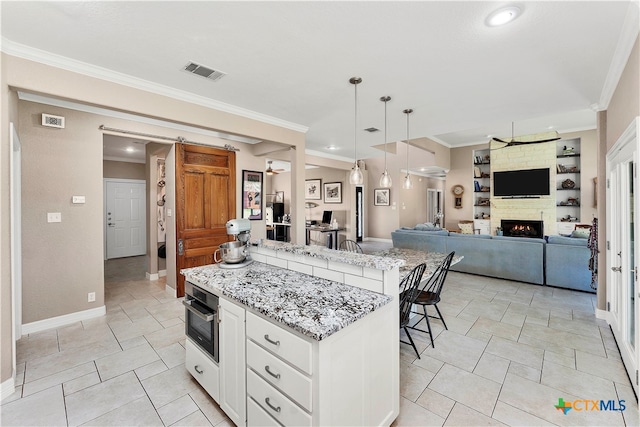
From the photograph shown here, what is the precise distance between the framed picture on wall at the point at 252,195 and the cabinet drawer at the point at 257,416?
3648 mm

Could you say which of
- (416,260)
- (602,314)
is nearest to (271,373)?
(416,260)

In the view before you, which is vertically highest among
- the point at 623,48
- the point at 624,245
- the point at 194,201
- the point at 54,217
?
the point at 623,48

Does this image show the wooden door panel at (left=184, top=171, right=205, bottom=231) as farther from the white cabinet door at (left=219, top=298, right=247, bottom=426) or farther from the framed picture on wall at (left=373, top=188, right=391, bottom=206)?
the framed picture on wall at (left=373, top=188, right=391, bottom=206)

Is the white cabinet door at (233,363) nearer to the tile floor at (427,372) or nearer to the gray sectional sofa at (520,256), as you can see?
the tile floor at (427,372)

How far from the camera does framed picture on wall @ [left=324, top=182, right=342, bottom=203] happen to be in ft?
29.2

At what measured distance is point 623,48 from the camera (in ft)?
6.91

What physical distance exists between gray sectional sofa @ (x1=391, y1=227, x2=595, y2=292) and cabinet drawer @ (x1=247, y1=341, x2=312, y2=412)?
15.0 ft

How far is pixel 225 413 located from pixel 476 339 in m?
2.41

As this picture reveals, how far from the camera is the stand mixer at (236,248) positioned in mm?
2336

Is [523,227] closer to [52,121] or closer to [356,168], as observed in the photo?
[356,168]

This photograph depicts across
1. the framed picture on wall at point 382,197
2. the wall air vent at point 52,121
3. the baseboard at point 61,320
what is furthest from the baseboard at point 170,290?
the framed picture on wall at point 382,197

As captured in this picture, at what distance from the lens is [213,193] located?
4410mm

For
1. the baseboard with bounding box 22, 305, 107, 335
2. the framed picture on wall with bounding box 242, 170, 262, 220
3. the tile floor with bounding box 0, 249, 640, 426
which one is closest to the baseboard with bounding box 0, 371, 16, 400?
the tile floor with bounding box 0, 249, 640, 426

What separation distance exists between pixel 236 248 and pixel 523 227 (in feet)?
24.8
